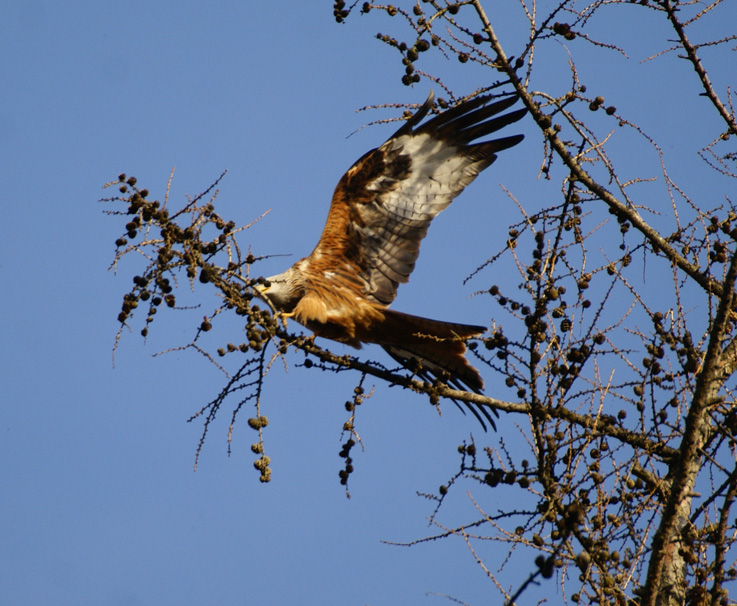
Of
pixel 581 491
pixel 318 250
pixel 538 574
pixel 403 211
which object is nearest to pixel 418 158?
pixel 403 211

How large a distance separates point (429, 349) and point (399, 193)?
147 centimetres

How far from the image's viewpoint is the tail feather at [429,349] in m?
4.46

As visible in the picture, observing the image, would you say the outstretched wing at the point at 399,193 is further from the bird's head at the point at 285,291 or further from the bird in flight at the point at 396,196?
the bird's head at the point at 285,291

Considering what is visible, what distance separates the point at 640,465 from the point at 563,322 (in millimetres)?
775

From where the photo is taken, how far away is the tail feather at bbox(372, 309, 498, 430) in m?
4.46

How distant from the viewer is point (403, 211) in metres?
5.62

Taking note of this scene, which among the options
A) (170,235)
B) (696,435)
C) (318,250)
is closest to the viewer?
(696,435)

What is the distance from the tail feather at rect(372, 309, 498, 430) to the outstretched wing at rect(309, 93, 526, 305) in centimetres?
78

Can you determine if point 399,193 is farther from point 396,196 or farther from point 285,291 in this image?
point 285,291

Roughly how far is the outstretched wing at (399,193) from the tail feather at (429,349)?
0.78 metres

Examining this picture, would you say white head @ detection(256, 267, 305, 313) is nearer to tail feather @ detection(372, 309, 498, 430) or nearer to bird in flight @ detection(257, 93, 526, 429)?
bird in flight @ detection(257, 93, 526, 429)

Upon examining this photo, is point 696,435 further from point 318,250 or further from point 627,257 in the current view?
point 318,250

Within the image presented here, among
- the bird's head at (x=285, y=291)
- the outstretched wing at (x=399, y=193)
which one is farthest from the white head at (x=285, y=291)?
the outstretched wing at (x=399, y=193)

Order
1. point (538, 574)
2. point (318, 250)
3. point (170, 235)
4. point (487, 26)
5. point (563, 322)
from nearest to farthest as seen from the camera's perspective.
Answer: point (538, 574), point (170, 235), point (563, 322), point (487, 26), point (318, 250)
